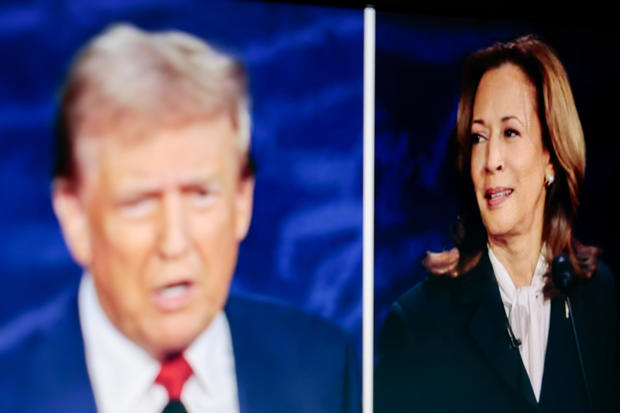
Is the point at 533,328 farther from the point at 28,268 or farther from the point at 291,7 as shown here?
the point at 28,268

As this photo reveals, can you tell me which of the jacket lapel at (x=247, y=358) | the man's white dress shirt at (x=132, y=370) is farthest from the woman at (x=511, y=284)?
the man's white dress shirt at (x=132, y=370)

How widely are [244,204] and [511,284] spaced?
1.15m

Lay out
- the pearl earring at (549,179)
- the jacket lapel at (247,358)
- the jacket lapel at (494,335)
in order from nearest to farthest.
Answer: the jacket lapel at (247,358)
the jacket lapel at (494,335)
the pearl earring at (549,179)

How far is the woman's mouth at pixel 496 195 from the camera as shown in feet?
10.2

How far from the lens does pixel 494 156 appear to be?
3.10 m

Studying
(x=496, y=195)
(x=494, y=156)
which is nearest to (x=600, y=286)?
(x=496, y=195)

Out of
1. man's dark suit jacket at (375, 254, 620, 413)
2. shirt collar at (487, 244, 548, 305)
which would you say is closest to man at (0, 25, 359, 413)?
man's dark suit jacket at (375, 254, 620, 413)

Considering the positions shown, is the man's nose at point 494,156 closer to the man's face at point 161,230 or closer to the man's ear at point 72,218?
the man's face at point 161,230

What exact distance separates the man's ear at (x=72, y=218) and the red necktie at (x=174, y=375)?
0.44m

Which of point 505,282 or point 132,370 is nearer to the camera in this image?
point 132,370

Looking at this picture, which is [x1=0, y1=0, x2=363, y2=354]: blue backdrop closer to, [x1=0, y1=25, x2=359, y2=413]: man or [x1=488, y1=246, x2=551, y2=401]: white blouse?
[x1=0, y1=25, x2=359, y2=413]: man

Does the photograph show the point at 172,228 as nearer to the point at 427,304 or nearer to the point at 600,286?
the point at 427,304

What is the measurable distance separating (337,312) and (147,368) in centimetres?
72

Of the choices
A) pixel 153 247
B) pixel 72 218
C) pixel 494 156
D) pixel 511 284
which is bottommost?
pixel 511 284
